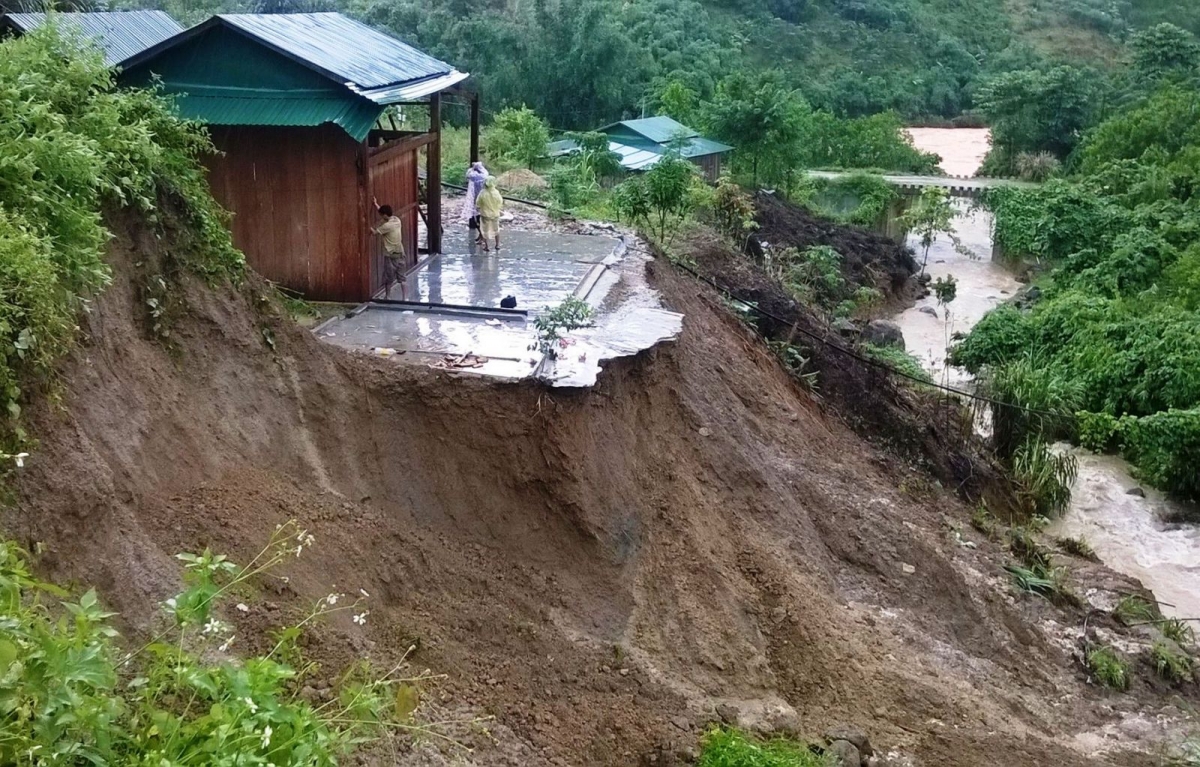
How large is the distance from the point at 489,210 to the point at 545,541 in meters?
6.69

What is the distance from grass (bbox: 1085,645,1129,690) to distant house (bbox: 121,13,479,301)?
8624mm

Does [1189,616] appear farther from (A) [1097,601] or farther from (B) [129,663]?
(B) [129,663]

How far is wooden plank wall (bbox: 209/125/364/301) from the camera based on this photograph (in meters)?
11.2

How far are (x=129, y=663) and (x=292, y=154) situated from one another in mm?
7568

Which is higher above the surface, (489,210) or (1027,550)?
(489,210)

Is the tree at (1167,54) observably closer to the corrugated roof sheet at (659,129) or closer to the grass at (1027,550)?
the corrugated roof sheet at (659,129)

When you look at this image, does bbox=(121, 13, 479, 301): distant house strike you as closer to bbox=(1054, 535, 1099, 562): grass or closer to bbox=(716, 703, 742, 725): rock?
bbox=(716, 703, 742, 725): rock

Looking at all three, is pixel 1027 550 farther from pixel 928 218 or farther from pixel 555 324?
pixel 928 218

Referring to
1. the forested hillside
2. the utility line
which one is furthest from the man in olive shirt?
the forested hillside

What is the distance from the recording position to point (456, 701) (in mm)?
6988

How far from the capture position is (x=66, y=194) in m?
6.29

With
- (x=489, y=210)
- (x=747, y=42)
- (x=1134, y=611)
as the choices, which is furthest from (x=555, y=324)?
(x=747, y=42)

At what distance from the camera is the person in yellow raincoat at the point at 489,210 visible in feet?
46.6

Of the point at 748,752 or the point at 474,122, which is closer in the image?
the point at 748,752
